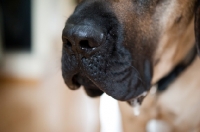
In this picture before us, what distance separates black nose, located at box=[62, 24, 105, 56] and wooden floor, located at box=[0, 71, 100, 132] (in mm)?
1190

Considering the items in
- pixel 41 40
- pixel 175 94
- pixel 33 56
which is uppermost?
pixel 175 94

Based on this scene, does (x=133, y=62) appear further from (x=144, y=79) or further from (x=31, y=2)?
(x=31, y=2)

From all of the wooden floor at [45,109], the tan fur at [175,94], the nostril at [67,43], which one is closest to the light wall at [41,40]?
the wooden floor at [45,109]

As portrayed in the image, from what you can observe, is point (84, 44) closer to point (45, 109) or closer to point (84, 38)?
point (84, 38)

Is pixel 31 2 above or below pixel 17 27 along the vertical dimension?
above

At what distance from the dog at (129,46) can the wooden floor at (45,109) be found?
35.7 inches

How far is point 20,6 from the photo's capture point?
3.35 meters

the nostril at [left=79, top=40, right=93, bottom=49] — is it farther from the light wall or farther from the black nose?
the light wall

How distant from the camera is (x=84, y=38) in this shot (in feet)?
2.63

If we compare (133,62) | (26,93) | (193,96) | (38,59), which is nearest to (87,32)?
(133,62)

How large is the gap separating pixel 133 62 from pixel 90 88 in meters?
0.16

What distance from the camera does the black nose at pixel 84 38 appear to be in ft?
2.63

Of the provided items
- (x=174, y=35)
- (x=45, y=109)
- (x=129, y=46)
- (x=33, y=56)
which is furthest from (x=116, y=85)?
(x=33, y=56)

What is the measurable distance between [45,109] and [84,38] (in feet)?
5.55
